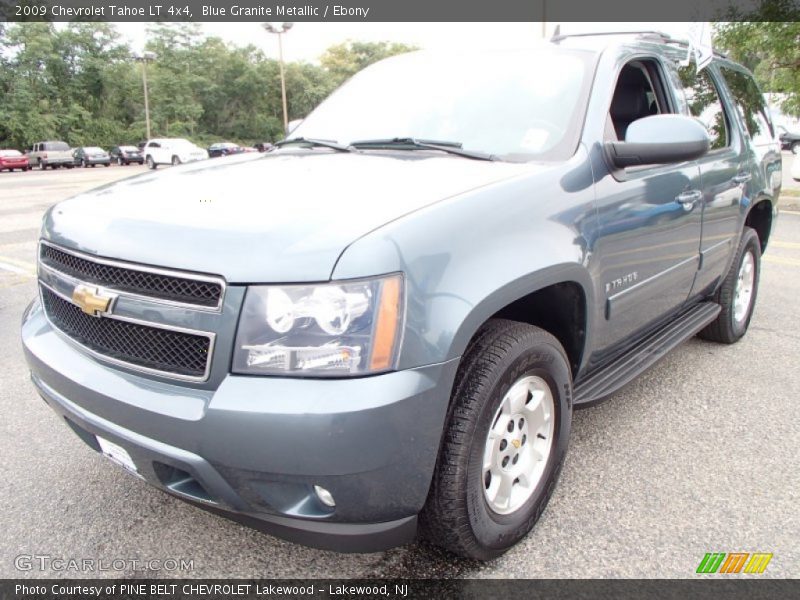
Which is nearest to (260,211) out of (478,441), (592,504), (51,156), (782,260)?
(478,441)

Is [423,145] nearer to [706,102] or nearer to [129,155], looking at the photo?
[706,102]

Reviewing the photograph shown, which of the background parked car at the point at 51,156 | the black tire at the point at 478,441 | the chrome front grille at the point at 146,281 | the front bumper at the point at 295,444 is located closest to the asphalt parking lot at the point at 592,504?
the black tire at the point at 478,441

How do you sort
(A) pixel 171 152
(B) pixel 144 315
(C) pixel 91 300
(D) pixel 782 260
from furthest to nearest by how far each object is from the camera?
(A) pixel 171 152
(D) pixel 782 260
(C) pixel 91 300
(B) pixel 144 315

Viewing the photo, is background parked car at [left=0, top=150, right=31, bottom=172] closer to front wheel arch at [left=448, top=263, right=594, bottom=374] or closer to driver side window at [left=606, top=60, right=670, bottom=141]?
driver side window at [left=606, top=60, right=670, bottom=141]

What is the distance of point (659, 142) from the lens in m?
2.50

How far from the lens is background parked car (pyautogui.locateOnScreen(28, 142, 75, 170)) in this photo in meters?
38.7

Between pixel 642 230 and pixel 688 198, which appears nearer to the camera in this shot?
pixel 642 230

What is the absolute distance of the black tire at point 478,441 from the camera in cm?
190

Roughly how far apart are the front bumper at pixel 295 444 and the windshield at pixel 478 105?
51.1 inches

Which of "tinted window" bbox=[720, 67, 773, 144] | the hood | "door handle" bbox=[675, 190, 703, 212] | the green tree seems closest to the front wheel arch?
the hood


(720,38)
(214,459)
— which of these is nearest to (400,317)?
(214,459)

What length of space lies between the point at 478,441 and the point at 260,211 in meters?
0.97

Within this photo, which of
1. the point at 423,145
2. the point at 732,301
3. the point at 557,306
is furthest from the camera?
the point at 732,301

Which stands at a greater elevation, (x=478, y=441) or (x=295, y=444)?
(x=295, y=444)
